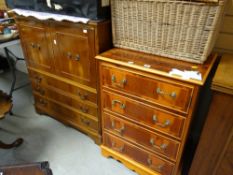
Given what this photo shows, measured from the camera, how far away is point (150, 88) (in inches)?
43.2

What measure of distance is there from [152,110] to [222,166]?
0.49m

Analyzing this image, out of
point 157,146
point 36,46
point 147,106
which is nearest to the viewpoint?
point 147,106

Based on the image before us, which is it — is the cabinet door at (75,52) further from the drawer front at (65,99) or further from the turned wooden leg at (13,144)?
the turned wooden leg at (13,144)

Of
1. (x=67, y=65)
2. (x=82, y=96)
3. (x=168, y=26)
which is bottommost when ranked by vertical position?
(x=82, y=96)

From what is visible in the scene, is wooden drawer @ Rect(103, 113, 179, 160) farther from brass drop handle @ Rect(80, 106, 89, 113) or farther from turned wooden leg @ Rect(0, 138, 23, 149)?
turned wooden leg @ Rect(0, 138, 23, 149)

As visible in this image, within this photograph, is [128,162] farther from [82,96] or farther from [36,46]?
[36,46]

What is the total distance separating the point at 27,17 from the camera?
4.95 feet

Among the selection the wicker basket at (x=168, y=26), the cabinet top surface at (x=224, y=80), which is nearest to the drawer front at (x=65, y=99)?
the wicker basket at (x=168, y=26)

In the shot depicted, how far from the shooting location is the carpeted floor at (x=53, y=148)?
154cm

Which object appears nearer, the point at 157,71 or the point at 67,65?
the point at 157,71

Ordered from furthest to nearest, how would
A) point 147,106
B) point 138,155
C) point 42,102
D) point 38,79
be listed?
point 42,102 → point 38,79 → point 138,155 → point 147,106

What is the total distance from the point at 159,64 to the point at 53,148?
1.21 metres

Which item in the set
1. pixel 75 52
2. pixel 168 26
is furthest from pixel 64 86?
pixel 168 26

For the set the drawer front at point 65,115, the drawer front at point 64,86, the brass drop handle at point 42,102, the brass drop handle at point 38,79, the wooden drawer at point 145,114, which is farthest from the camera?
the brass drop handle at point 42,102
